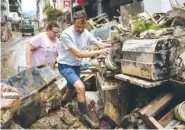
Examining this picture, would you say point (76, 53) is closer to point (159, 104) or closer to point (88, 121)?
point (88, 121)

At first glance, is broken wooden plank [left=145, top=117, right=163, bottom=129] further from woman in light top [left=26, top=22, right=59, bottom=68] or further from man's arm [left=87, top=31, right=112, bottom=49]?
woman in light top [left=26, top=22, right=59, bottom=68]

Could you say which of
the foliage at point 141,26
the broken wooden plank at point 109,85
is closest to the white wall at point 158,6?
the foliage at point 141,26

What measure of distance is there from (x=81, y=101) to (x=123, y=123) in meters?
0.73

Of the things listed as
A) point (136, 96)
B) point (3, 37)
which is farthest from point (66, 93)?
point (3, 37)

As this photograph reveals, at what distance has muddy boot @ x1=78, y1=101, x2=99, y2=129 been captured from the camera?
18.7ft

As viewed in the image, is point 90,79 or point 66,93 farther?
point 90,79

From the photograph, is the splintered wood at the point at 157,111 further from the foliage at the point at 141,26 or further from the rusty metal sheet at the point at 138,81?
the foliage at the point at 141,26

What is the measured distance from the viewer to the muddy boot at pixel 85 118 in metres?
5.69

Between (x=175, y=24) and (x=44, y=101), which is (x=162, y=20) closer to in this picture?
(x=175, y=24)

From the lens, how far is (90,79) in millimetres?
7355

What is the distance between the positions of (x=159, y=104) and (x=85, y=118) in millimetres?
1312

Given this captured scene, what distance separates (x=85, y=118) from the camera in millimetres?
5789

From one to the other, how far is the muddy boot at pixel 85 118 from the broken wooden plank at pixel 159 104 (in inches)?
42.7

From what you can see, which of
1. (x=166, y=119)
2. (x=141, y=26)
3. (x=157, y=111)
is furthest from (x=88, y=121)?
(x=141, y=26)
